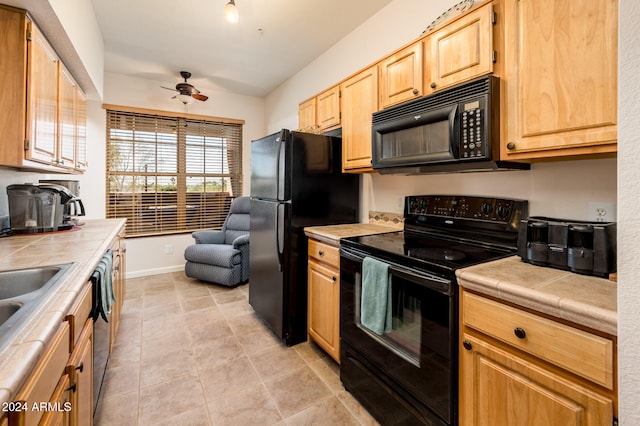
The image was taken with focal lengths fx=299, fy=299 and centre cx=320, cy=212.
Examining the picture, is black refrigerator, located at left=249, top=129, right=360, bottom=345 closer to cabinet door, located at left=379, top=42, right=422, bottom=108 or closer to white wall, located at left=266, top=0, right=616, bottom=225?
white wall, located at left=266, top=0, right=616, bottom=225

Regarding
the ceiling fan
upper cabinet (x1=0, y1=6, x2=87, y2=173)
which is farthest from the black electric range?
the ceiling fan

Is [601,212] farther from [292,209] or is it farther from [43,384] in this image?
[43,384]

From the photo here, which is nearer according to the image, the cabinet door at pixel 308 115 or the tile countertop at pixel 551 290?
the tile countertop at pixel 551 290

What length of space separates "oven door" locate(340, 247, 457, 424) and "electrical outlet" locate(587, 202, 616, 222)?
76 centimetres

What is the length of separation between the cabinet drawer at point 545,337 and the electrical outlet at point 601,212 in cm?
72

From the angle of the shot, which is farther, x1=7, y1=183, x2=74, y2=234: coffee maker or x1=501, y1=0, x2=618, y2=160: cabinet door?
x1=7, y1=183, x2=74, y2=234: coffee maker

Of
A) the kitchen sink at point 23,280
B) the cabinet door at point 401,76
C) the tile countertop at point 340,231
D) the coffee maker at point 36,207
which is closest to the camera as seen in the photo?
the kitchen sink at point 23,280

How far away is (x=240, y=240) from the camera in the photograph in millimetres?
3635

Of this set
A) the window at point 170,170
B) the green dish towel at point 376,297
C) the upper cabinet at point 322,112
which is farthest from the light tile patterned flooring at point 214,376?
the upper cabinet at point 322,112

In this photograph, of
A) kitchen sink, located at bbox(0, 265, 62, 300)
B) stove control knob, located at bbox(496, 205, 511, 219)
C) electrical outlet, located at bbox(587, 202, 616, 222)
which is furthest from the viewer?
stove control knob, located at bbox(496, 205, 511, 219)

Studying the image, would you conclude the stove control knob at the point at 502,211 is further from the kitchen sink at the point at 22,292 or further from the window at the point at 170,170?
the window at the point at 170,170

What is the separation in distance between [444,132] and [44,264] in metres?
1.99

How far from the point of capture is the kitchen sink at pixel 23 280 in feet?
3.87

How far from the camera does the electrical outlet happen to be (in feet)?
4.23
